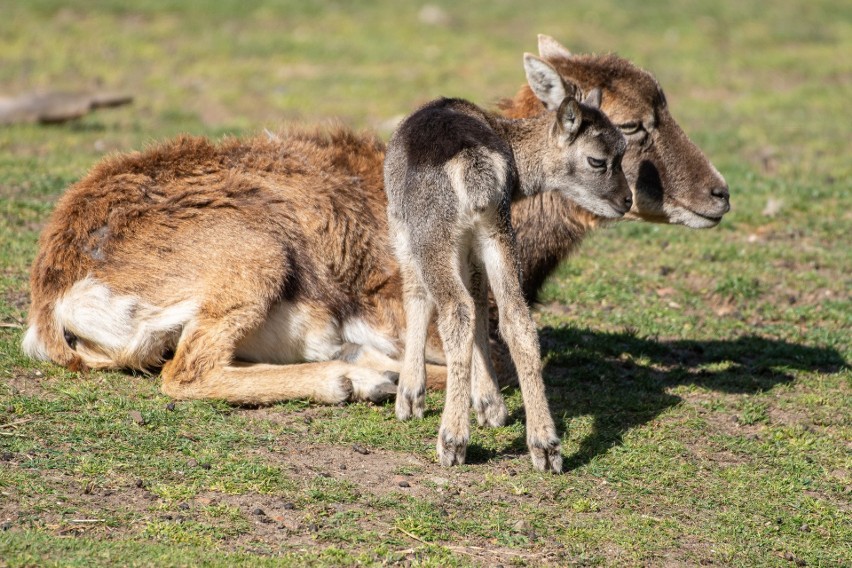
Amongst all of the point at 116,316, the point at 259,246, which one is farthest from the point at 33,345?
the point at 259,246

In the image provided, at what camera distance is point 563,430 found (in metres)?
6.19

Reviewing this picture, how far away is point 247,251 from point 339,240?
0.69 metres

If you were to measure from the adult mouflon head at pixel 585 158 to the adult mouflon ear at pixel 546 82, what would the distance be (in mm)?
285

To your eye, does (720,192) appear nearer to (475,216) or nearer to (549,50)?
(549,50)

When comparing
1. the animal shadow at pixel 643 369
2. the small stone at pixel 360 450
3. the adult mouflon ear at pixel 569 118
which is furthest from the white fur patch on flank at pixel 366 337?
the adult mouflon ear at pixel 569 118

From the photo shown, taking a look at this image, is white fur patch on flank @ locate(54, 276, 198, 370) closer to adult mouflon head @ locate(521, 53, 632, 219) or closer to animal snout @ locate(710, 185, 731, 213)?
adult mouflon head @ locate(521, 53, 632, 219)

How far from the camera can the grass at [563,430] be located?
4820 mm

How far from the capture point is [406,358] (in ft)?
19.5

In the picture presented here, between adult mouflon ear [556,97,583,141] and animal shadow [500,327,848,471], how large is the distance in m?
1.65

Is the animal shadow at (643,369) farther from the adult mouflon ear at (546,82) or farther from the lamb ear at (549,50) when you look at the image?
the lamb ear at (549,50)

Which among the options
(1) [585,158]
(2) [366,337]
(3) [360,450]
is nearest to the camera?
(3) [360,450]

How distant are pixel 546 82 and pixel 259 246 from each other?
199cm

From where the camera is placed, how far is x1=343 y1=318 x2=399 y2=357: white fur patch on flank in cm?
694

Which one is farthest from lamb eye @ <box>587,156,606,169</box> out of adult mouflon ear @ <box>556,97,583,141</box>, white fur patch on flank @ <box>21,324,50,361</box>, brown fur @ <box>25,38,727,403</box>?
white fur patch on flank @ <box>21,324,50,361</box>
